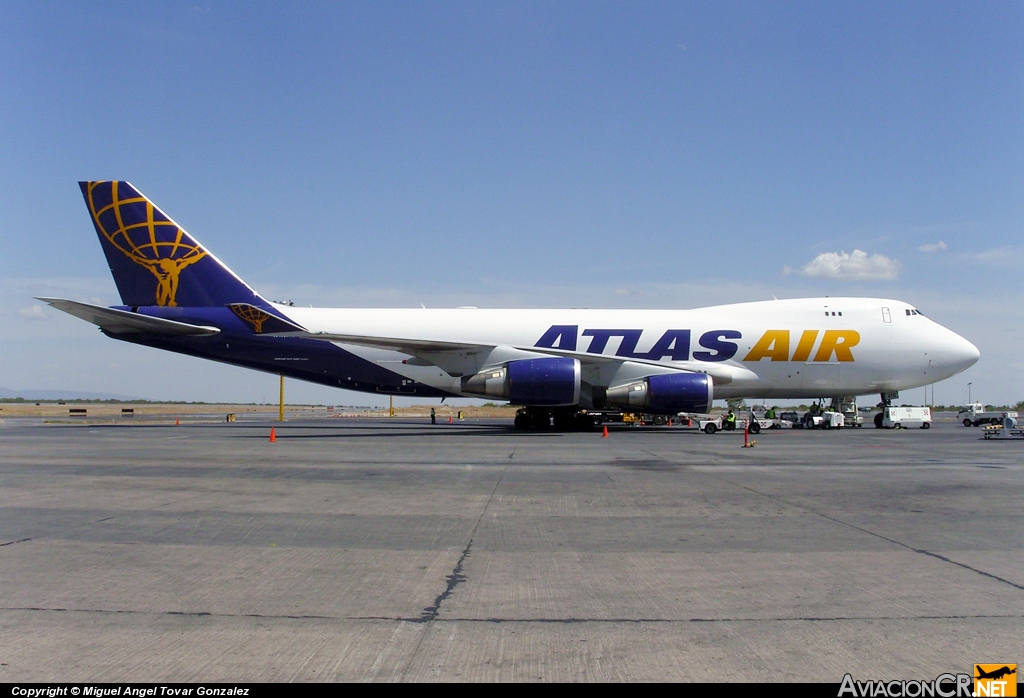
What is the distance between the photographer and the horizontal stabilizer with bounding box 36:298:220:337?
88.6ft

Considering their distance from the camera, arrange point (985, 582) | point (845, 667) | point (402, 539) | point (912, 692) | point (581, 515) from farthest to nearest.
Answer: point (581, 515)
point (402, 539)
point (985, 582)
point (845, 667)
point (912, 692)

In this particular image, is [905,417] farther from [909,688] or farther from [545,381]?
[909,688]

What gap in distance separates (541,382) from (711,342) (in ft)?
24.7

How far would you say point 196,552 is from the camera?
6.89 meters

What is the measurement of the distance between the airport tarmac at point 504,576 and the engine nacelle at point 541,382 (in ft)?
46.3

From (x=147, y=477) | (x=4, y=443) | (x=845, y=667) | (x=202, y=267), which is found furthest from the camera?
(x=202, y=267)

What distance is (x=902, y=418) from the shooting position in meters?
34.5

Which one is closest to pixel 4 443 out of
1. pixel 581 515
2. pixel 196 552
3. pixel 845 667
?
pixel 196 552

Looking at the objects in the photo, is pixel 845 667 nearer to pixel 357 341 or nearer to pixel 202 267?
pixel 357 341

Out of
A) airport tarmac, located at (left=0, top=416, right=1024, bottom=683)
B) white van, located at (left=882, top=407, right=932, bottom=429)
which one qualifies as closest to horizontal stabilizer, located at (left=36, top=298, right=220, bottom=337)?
airport tarmac, located at (left=0, top=416, right=1024, bottom=683)

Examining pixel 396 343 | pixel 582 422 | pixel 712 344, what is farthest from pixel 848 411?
pixel 396 343

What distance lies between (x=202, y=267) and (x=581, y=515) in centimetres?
2519

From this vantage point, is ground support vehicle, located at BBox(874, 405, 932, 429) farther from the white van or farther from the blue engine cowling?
the blue engine cowling

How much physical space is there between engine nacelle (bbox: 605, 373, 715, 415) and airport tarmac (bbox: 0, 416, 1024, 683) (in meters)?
14.2
